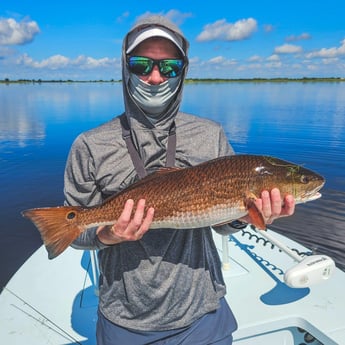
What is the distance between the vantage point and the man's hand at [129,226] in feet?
6.79

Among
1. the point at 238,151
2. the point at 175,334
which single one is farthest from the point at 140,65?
the point at 238,151

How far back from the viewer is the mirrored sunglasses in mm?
2348

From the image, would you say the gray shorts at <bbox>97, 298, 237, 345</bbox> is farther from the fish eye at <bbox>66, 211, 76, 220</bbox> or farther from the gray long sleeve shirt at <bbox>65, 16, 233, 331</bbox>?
the fish eye at <bbox>66, 211, 76, 220</bbox>

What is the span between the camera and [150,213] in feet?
7.12

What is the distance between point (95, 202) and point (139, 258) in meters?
0.53

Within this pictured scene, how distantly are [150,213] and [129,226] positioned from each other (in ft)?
0.58

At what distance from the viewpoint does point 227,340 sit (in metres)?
2.39

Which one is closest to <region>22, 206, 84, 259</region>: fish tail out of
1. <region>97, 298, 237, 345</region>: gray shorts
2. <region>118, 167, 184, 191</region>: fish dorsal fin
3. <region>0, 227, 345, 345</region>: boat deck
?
<region>118, 167, 184, 191</region>: fish dorsal fin

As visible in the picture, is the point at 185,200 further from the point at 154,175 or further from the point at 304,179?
the point at 304,179

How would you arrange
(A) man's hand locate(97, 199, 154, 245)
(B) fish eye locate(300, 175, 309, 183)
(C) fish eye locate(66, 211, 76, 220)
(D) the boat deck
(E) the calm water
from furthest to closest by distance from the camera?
(E) the calm water, (D) the boat deck, (B) fish eye locate(300, 175, 309, 183), (C) fish eye locate(66, 211, 76, 220), (A) man's hand locate(97, 199, 154, 245)

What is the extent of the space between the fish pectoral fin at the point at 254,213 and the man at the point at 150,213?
6 cm

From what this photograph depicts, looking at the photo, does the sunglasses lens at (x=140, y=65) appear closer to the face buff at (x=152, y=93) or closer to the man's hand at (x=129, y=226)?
the face buff at (x=152, y=93)

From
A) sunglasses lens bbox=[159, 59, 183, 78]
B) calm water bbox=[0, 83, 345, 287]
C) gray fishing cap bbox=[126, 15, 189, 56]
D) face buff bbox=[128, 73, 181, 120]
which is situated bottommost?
calm water bbox=[0, 83, 345, 287]

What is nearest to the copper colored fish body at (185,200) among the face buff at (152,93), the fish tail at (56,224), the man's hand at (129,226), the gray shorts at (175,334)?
the fish tail at (56,224)
